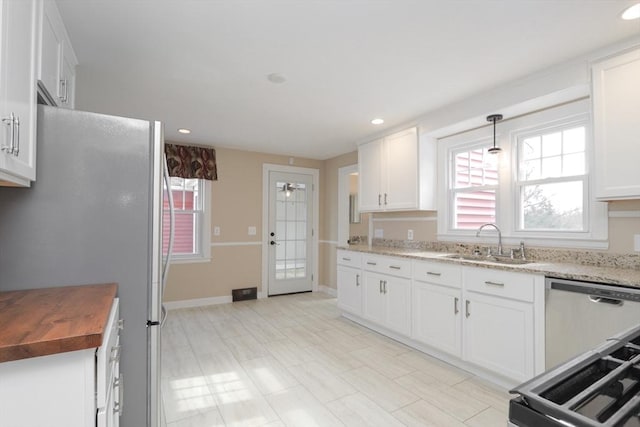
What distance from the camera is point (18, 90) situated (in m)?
1.20

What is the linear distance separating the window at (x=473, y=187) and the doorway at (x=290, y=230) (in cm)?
272

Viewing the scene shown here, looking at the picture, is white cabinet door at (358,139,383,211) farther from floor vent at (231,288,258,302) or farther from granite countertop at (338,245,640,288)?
floor vent at (231,288,258,302)

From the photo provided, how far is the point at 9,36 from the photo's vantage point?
111 cm

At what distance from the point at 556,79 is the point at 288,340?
3.28m

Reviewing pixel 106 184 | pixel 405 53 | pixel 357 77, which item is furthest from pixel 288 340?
pixel 405 53

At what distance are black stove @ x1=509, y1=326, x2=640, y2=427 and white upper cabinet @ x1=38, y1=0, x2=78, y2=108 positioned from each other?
6.80ft

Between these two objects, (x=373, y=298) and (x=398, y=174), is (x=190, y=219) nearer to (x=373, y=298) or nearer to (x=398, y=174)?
(x=373, y=298)

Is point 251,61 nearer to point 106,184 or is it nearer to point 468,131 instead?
point 106,184

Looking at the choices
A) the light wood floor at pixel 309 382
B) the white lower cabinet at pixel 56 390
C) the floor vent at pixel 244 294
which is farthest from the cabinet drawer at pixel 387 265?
the white lower cabinet at pixel 56 390

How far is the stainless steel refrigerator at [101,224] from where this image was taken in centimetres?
140

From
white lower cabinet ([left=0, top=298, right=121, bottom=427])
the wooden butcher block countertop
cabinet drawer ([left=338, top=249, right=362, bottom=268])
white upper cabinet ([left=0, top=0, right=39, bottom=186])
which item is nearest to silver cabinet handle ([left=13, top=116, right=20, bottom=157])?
white upper cabinet ([left=0, top=0, right=39, bottom=186])

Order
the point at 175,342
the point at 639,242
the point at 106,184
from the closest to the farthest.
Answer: the point at 106,184
the point at 639,242
the point at 175,342

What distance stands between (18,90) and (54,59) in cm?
Answer: 68

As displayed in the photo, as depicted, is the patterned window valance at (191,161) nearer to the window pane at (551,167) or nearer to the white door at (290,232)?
the white door at (290,232)
